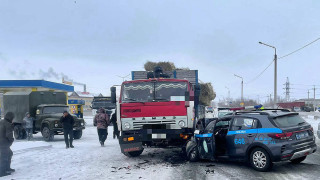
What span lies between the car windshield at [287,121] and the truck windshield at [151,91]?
10.5 feet

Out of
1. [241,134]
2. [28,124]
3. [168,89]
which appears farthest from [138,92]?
[28,124]

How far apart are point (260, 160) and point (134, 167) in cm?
365

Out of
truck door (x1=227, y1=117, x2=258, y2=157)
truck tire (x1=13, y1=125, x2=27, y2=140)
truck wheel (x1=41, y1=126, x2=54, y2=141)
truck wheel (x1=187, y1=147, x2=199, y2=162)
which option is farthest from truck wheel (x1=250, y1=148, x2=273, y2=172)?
truck tire (x1=13, y1=125, x2=27, y2=140)

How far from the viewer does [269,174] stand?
723 centimetres

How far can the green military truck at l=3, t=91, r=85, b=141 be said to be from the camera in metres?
15.8

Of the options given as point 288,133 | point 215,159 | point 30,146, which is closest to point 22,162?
point 30,146

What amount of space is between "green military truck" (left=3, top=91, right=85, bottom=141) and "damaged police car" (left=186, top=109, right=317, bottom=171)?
966 cm

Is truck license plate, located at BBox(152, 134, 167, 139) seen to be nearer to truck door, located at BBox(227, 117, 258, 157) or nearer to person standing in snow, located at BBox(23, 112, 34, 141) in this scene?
truck door, located at BBox(227, 117, 258, 157)

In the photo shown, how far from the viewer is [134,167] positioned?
8602mm

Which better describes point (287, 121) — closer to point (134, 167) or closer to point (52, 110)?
point (134, 167)

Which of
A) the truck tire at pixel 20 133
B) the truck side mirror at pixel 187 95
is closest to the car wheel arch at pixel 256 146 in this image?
the truck side mirror at pixel 187 95

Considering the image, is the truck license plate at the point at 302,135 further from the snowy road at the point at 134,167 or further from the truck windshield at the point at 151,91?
the truck windshield at the point at 151,91

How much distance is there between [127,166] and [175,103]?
2490 millimetres

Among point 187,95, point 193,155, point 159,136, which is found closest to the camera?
point 159,136
